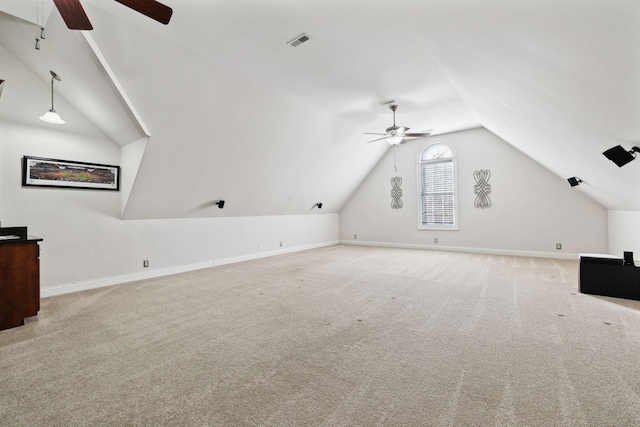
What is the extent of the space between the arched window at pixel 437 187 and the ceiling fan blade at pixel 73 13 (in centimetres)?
769

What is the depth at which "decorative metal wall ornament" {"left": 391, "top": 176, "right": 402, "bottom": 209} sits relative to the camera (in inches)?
337

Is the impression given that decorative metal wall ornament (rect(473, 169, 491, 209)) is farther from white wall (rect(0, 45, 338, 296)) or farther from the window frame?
white wall (rect(0, 45, 338, 296))

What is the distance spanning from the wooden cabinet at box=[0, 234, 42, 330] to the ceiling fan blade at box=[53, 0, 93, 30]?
240 centimetres

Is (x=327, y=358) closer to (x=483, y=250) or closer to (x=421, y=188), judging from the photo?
(x=483, y=250)

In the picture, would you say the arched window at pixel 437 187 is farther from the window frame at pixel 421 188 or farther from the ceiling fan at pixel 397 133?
the ceiling fan at pixel 397 133

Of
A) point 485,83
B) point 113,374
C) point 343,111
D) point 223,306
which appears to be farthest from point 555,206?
point 113,374

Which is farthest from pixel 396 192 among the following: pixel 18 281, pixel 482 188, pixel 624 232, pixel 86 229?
pixel 18 281

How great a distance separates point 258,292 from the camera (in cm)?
415

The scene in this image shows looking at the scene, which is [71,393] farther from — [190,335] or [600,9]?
[600,9]

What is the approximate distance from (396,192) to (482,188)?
2259mm

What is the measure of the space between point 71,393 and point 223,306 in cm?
173

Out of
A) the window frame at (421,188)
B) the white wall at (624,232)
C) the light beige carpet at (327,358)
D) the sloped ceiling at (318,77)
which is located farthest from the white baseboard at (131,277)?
the white wall at (624,232)

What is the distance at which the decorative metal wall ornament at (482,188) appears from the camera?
23.8ft

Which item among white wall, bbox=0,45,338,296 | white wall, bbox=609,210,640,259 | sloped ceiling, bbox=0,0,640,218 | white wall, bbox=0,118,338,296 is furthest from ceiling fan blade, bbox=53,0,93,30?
white wall, bbox=609,210,640,259
